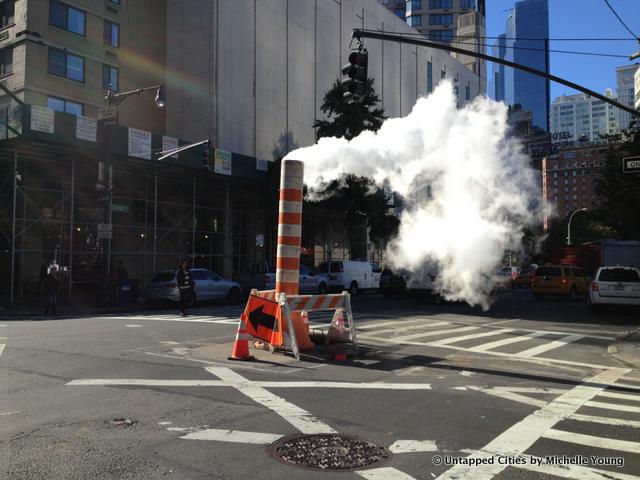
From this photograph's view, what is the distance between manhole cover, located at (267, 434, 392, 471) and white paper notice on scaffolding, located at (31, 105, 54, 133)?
1842 cm

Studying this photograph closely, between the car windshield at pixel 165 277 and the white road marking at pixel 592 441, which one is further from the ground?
the car windshield at pixel 165 277

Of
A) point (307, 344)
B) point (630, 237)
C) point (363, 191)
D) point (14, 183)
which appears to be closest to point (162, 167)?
point (14, 183)

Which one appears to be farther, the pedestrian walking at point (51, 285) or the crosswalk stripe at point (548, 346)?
the pedestrian walking at point (51, 285)

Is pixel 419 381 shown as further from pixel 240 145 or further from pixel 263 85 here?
pixel 263 85

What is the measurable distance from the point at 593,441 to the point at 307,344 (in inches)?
221

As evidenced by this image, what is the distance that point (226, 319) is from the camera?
49.8 feet

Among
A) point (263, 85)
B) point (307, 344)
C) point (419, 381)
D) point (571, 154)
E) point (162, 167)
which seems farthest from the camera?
point (571, 154)

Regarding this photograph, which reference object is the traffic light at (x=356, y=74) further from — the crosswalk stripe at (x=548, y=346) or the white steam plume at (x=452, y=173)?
the crosswalk stripe at (x=548, y=346)

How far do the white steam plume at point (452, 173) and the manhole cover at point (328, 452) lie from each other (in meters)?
8.01

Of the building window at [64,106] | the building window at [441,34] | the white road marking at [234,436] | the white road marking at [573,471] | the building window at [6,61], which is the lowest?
the white road marking at [573,471]

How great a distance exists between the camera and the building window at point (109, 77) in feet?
103

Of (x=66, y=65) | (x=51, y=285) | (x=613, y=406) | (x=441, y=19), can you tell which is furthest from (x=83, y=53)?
(x=441, y=19)

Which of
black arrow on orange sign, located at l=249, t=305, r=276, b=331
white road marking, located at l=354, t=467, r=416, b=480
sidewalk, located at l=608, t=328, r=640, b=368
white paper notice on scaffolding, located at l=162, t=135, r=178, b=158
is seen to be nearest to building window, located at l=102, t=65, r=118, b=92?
white paper notice on scaffolding, located at l=162, t=135, r=178, b=158

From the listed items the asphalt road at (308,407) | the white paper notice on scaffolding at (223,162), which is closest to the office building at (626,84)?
the white paper notice on scaffolding at (223,162)
